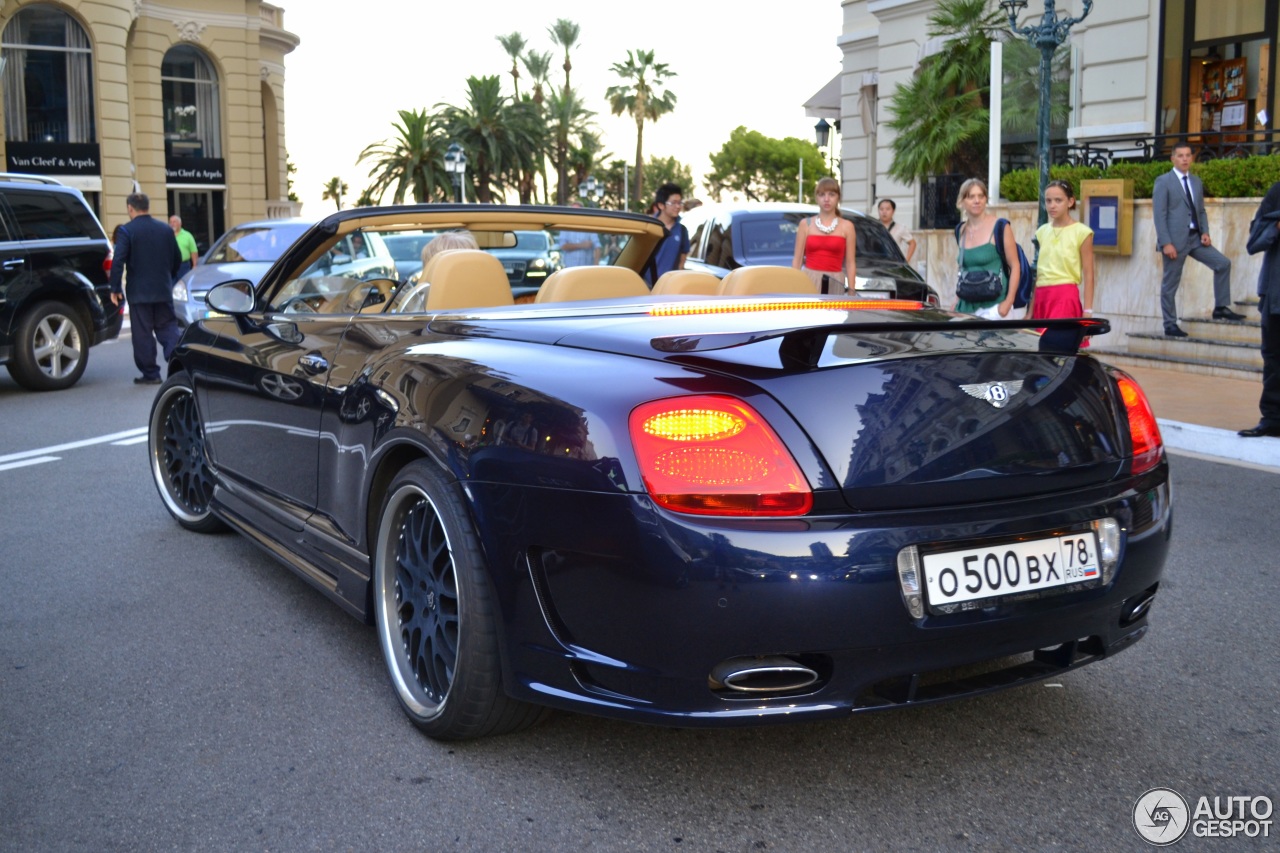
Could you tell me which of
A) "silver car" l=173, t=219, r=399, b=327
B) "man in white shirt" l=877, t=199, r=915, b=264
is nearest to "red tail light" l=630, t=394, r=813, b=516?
"silver car" l=173, t=219, r=399, b=327

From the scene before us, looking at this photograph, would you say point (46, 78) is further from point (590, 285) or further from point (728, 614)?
point (728, 614)

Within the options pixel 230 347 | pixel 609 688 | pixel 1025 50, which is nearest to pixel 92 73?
pixel 1025 50

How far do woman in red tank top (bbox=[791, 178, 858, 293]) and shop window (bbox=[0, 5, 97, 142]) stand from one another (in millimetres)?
31853

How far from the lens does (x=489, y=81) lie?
63406mm

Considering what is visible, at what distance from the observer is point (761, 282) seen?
15.1 ft

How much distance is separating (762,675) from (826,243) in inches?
333

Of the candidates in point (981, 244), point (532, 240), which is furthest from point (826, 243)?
point (532, 240)

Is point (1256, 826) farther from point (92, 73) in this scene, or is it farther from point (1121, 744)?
point (92, 73)

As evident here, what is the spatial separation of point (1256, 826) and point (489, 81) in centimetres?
6354

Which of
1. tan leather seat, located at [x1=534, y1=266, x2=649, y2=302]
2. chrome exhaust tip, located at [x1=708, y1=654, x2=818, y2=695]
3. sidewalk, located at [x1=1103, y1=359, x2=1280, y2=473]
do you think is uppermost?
tan leather seat, located at [x1=534, y1=266, x2=649, y2=302]

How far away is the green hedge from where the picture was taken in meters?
13.8

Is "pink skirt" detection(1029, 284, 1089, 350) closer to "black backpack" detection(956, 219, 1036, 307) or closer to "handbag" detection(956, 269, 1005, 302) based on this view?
"black backpack" detection(956, 219, 1036, 307)

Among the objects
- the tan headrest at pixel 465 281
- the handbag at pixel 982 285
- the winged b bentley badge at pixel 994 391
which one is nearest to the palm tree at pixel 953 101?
the handbag at pixel 982 285

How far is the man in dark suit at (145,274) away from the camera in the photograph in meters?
13.0
